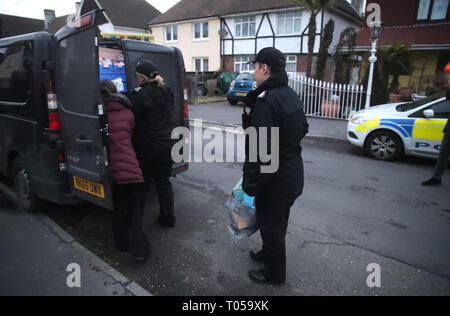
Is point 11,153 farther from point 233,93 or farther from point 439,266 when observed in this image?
point 233,93

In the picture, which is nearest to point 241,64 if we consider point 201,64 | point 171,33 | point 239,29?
point 239,29

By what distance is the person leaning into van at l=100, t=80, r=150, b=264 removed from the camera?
9.31 ft

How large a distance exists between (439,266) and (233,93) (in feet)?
43.1

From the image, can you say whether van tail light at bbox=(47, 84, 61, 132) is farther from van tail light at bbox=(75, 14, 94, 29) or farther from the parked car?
the parked car

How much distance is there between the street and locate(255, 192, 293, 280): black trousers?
200 mm

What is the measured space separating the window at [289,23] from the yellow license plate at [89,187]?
2141 centimetres

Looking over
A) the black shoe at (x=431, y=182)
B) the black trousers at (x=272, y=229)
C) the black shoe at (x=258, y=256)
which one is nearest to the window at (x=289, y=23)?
the black shoe at (x=431, y=182)

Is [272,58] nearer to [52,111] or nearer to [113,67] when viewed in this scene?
[52,111]

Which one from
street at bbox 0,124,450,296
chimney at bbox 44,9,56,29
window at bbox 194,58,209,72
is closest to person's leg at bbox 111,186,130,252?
street at bbox 0,124,450,296

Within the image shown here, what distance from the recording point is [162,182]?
3678mm

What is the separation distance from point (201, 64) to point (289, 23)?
858 centimetres

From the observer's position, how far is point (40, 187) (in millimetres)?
3664
